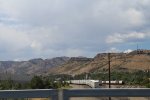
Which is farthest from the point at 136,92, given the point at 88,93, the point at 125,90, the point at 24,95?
the point at 24,95

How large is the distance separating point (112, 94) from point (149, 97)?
0.55m

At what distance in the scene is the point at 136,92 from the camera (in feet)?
20.5

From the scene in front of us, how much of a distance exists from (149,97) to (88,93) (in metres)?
0.90

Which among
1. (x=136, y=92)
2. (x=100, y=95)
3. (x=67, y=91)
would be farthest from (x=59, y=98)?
(x=136, y=92)

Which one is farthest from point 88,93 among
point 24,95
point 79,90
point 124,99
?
point 24,95

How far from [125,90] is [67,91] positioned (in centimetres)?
85

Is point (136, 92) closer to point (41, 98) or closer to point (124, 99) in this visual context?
point (124, 99)

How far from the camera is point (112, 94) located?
6.27 m

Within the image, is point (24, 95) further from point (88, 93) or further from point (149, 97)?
point (149, 97)

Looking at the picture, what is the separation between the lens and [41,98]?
6266 mm

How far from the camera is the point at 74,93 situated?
6.25 meters

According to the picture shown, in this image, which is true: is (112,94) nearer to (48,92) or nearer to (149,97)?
(149,97)

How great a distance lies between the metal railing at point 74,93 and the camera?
6234mm

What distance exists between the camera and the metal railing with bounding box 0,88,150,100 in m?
6.23
